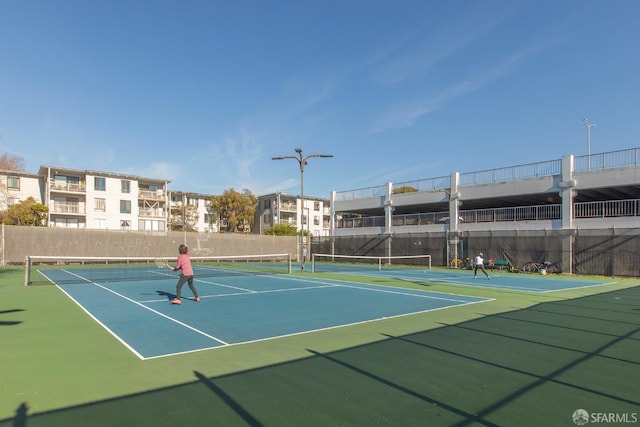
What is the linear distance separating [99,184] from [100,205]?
2351 mm

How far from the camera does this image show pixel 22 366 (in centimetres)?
586

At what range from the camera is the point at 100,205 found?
48156mm

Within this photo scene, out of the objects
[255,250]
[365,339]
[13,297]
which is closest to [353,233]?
[255,250]

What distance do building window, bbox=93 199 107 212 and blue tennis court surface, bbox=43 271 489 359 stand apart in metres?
34.5

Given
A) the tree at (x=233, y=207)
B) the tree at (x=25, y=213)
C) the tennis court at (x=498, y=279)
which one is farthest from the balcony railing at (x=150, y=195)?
the tennis court at (x=498, y=279)

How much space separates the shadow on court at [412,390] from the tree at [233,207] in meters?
53.3

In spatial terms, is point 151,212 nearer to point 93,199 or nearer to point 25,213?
point 93,199

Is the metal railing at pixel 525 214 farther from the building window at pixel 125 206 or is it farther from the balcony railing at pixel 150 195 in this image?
the building window at pixel 125 206

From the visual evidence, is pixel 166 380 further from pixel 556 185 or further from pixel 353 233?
pixel 353 233

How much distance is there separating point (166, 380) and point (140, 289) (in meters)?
11.0

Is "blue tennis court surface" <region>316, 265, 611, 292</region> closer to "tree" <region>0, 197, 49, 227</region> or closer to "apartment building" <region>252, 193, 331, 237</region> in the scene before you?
"tree" <region>0, 197, 49, 227</region>

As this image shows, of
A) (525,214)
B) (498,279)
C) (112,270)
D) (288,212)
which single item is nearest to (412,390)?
(498,279)
